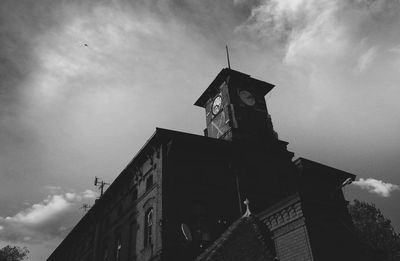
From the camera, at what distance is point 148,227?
1850 centimetres

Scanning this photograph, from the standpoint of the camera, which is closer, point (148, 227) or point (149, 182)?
point (148, 227)

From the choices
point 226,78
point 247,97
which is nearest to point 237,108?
point 247,97

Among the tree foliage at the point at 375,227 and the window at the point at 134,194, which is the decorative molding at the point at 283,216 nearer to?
the window at the point at 134,194

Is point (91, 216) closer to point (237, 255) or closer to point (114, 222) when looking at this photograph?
point (114, 222)

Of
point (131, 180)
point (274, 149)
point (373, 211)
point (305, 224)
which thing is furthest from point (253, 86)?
point (373, 211)

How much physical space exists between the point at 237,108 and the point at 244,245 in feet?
34.7

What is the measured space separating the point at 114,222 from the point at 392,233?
3054 cm

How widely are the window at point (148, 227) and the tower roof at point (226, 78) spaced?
1080cm

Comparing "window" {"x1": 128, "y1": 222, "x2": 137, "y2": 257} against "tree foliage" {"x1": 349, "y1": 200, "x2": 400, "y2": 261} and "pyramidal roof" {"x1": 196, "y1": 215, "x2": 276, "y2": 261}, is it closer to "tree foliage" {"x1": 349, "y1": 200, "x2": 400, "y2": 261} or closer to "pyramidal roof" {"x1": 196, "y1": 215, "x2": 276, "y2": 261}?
"pyramidal roof" {"x1": 196, "y1": 215, "x2": 276, "y2": 261}

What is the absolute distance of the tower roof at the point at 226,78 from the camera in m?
24.5

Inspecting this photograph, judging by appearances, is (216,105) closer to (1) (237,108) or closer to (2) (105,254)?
(1) (237,108)

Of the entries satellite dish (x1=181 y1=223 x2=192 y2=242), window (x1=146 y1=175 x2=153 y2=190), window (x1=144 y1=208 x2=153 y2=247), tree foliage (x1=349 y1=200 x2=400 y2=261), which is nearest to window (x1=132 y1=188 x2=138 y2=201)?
window (x1=146 y1=175 x2=153 y2=190)

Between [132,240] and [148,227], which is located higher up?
[148,227]

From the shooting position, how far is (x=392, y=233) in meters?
37.1
